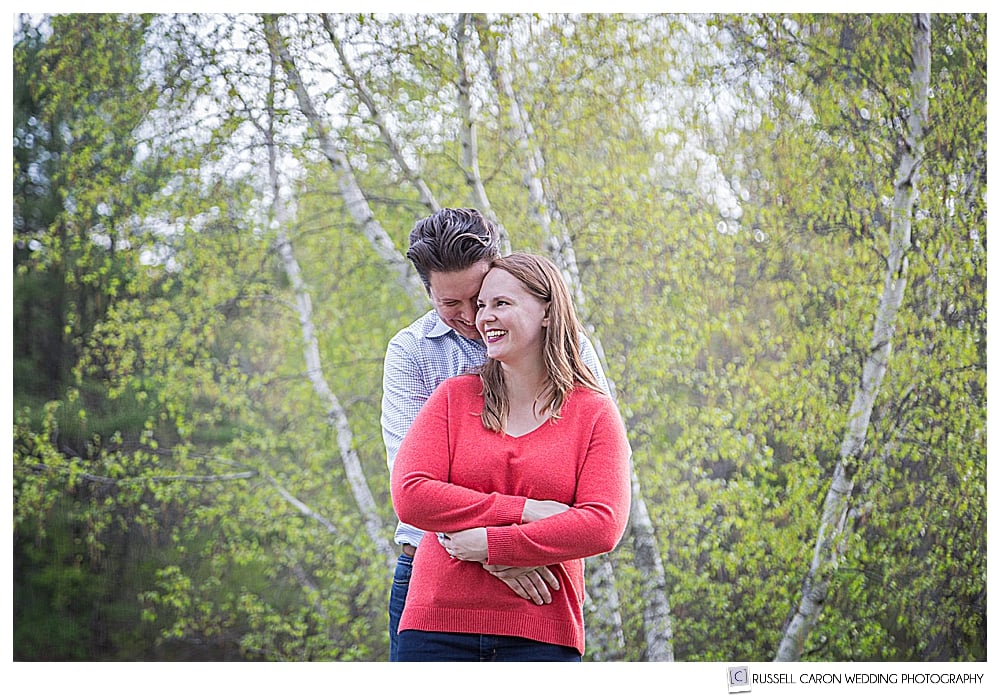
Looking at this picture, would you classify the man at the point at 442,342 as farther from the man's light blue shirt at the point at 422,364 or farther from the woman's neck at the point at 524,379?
the woman's neck at the point at 524,379

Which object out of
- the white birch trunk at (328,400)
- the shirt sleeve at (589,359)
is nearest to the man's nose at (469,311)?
the shirt sleeve at (589,359)

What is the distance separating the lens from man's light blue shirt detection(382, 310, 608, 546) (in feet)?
6.43

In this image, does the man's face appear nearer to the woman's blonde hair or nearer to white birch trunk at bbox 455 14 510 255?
the woman's blonde hair

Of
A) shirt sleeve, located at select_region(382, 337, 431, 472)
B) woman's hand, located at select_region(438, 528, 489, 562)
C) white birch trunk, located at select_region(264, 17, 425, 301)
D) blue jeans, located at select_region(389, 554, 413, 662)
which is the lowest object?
blue jeans, located at select_region(389, 554, 413, 662)

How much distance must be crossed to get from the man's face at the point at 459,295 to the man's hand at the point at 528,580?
1.54 feet

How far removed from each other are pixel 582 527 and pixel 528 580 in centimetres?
16

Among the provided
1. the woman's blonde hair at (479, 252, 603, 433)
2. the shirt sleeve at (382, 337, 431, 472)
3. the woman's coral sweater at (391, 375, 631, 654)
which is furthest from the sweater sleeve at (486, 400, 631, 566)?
the shirt sleeve at (382, 337, 431, 472)

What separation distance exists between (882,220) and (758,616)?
4.20ft

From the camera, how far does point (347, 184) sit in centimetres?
300

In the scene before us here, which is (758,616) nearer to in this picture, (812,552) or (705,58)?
(812,552)

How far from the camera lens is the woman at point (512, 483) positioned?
172cm

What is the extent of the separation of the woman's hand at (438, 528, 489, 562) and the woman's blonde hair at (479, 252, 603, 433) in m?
0.20
